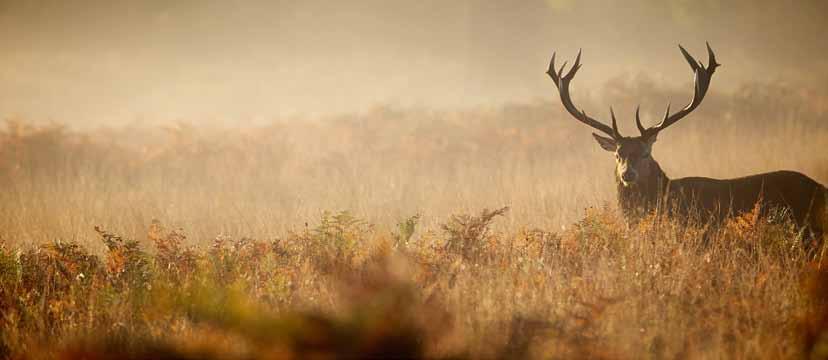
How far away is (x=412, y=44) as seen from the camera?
18038cm

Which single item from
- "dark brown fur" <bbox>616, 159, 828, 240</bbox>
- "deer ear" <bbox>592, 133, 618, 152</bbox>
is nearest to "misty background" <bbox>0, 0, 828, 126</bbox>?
"deer ear" <bbox>592, 133, 618, 152</bbox>

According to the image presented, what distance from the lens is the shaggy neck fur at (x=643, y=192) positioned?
5879 millimetres

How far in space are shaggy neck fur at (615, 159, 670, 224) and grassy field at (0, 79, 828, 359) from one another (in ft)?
0.83

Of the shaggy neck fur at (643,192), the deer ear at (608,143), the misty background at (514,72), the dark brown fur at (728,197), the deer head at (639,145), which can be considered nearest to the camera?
the dark brown fur at (728,197)

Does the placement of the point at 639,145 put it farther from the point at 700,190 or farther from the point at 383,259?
the point at 383,259

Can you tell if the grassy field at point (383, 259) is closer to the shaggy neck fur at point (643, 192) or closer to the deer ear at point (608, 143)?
the shaggy neck fur at point (643, 192)

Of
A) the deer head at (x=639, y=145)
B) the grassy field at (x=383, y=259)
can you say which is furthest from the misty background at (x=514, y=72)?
the deer head at (x=639, y=145)

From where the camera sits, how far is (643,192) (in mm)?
5973

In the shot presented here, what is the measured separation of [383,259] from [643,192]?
4847 millimetres

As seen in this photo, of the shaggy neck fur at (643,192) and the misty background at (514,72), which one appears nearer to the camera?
the shaggy neck fur at (643,192)

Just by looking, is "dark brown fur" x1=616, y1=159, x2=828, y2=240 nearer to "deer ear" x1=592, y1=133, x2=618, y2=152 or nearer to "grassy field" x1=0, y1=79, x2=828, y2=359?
"grassy field" x1=0, y1=79, x2=828, y2=359

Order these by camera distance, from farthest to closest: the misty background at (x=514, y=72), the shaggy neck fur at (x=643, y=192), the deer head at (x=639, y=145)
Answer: the misty background at (x=514, y=72), the shaggy neck fur at (x=643, y=192), the deer head at (x=639, y=145)

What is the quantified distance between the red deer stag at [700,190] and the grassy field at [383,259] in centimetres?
37

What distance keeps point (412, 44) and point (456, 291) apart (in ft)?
602
